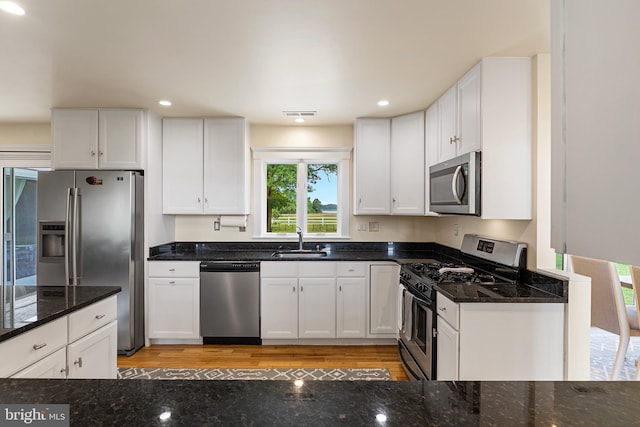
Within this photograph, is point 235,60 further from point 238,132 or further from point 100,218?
→ point 100,218

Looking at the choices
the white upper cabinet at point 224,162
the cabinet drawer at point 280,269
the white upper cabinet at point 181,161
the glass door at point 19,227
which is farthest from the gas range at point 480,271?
the glass door at point 19,227

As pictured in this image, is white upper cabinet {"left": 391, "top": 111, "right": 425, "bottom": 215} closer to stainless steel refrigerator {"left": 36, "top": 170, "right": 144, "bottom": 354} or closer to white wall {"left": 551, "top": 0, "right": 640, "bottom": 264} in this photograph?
stainless steel refrigerator {"left": 36, "top": 170, "right": 144, "bottom": 354}

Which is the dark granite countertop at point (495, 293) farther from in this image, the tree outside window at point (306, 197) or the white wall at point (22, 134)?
the white wall at point (22, 134)

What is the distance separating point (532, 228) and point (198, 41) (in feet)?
8.02

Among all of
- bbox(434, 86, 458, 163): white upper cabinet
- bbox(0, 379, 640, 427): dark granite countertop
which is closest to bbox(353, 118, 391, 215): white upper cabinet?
bbox(434, 86, 458, 163): white upper cabinet

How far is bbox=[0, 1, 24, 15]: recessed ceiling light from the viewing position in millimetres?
1750

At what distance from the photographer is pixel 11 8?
70.4 inches

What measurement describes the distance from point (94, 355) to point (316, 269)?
208 cm

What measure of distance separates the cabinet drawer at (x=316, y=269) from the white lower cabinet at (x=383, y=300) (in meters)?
0.42

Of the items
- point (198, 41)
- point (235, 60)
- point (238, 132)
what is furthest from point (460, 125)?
point (238, 132)

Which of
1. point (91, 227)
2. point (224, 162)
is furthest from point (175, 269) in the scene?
point (224, 162)

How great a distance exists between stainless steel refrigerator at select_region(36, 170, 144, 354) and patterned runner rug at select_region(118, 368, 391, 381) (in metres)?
0.50

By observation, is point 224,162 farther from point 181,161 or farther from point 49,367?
point 49,367

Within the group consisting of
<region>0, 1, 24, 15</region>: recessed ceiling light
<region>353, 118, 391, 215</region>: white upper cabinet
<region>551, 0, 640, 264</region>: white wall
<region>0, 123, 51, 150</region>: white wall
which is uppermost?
<region>0, 1, 24, 15</region>: recessed ceiling light
